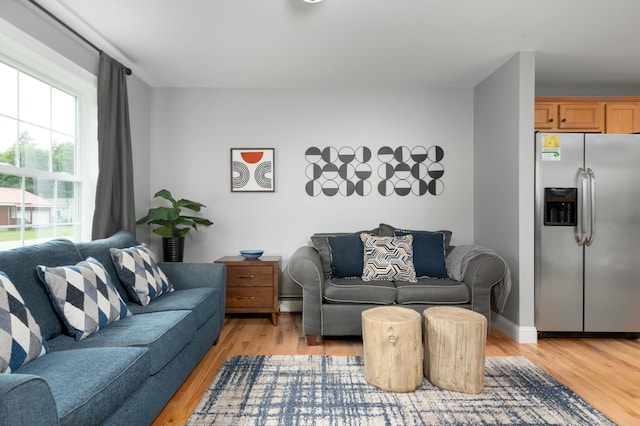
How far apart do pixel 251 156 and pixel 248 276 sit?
1340mm

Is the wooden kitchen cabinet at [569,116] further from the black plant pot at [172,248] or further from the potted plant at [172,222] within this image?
the black plant pot at [172,248]

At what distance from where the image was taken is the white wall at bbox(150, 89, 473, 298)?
416 centimetres

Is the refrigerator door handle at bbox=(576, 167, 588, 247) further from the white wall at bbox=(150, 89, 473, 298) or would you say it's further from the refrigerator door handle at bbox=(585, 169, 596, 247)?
the white wall at bbox=(150, 89, 473, 298)

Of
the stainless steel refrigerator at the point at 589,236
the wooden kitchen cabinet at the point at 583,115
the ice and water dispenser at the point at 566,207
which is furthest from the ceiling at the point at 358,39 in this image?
the ice and water dispenser at the point at 566,207

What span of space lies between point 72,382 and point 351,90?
3647 millimetres

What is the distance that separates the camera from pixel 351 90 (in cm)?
416

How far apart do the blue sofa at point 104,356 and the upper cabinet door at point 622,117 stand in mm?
4014

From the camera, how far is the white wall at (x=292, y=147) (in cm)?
416

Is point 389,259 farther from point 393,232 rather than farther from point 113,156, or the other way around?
point 113,156

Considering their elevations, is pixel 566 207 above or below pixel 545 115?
below

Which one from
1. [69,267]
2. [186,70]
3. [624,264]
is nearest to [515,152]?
[624,264]

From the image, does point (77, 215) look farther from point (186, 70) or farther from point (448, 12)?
point (448, 12)

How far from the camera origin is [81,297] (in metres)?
1.99

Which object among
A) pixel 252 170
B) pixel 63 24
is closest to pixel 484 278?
pixel 252 170
